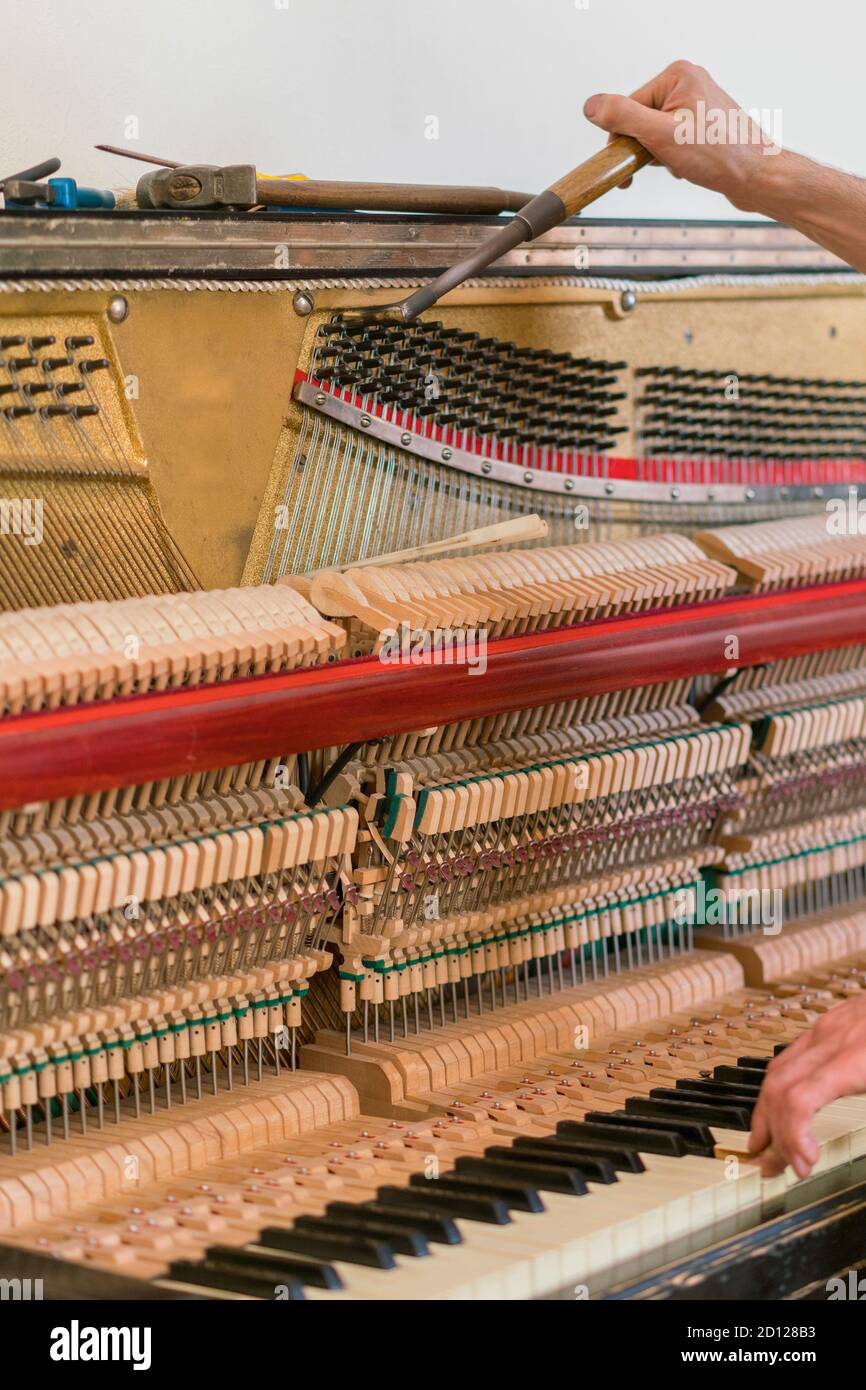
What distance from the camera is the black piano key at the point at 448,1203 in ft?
9.02

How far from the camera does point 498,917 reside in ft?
11.9

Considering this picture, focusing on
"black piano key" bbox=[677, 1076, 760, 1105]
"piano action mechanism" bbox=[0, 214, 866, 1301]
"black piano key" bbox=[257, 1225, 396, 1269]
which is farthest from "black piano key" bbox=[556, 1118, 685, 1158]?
"black piano key" bbox=[257, 1225, 396, 1269]

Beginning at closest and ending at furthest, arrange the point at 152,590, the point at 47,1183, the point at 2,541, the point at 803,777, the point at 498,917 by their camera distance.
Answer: the point at 47,1183
the point at 2,541
the point at 152,590
the point at 498,917
the point at 803,777

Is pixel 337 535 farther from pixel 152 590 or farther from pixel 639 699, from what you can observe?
pixel 639 699

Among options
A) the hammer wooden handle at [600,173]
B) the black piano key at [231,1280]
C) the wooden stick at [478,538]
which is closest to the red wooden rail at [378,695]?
the wooden stick at [478,538]

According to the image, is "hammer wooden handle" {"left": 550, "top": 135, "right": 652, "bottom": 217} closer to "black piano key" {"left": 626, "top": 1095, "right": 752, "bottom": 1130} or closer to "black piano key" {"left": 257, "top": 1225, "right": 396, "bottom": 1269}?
"black piano key" {"left": 626, "top": 1095, "right": 752, "bottom": 1130}

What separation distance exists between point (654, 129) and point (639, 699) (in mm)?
1172

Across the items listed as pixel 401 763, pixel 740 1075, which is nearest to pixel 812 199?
pixel 401 763

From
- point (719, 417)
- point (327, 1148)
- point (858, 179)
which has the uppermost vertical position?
point (858, 179)

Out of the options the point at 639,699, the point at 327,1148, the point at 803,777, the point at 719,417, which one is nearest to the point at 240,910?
the point at 327,1148

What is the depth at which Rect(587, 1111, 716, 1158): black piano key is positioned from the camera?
3088mm

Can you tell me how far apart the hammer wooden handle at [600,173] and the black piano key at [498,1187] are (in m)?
1.88

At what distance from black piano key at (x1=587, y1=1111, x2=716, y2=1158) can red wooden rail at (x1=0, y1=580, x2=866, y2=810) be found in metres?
0.74

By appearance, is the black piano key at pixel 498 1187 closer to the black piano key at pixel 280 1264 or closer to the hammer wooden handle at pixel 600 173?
the black piano key at pixel 280 1264
